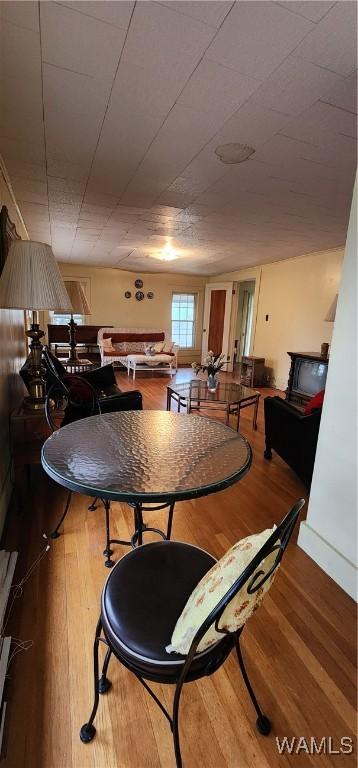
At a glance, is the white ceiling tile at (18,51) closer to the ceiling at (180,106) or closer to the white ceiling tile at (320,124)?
the ceiling at (180,106)

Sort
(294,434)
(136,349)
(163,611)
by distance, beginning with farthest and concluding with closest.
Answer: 1. (136,349)
2. (294,434)
3. (163,611)

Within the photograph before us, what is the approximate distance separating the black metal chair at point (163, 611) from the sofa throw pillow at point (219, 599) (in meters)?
0.02

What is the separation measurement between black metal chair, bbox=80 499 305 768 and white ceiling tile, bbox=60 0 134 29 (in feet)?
5.26

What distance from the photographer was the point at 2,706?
40.9 inches

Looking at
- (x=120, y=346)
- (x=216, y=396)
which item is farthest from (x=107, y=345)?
(x=216, y=396)

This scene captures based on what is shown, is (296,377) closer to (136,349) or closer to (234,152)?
(234,152)

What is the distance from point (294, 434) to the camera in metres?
2.44

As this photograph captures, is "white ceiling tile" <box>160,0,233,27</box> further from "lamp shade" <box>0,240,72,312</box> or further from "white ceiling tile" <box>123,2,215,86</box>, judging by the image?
"lamp shade" <box>0,240,72,312</box>

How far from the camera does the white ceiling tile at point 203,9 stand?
3.35 feet

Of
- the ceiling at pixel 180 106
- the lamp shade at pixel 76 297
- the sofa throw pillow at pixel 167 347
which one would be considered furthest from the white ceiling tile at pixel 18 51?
the sofa throw pillow at pixel 167 347

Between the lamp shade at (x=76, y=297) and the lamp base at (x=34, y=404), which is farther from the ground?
the lamp shade at (x=76, y=297)

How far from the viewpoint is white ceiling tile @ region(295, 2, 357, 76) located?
105 centimetres

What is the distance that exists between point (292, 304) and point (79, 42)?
4.97m

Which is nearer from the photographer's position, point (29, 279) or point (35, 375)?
point (29, 279)
